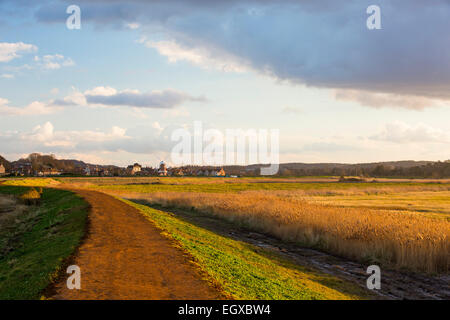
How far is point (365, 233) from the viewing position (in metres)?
20.8

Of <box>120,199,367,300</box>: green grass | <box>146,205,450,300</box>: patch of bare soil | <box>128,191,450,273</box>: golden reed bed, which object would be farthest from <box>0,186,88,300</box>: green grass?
<box>128,191,450,273</box>: golden reed bed

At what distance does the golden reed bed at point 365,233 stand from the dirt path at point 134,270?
1015 cm

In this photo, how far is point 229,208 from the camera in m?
35.8

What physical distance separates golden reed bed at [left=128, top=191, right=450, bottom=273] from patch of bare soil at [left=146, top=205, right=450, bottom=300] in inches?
32.5

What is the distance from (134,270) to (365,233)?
14.1 metres

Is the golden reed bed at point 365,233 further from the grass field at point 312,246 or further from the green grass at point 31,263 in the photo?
the green grass at point 31,263

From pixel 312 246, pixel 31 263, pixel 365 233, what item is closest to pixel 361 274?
pixel 365 233

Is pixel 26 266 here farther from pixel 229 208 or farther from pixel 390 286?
pixel 229 208

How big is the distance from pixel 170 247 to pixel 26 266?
17.3 feet

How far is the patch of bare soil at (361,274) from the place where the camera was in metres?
14.4

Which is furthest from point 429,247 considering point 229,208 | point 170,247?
point 229,208

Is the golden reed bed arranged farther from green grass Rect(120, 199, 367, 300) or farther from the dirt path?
the dirt path

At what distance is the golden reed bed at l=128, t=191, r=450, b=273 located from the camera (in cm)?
1769
